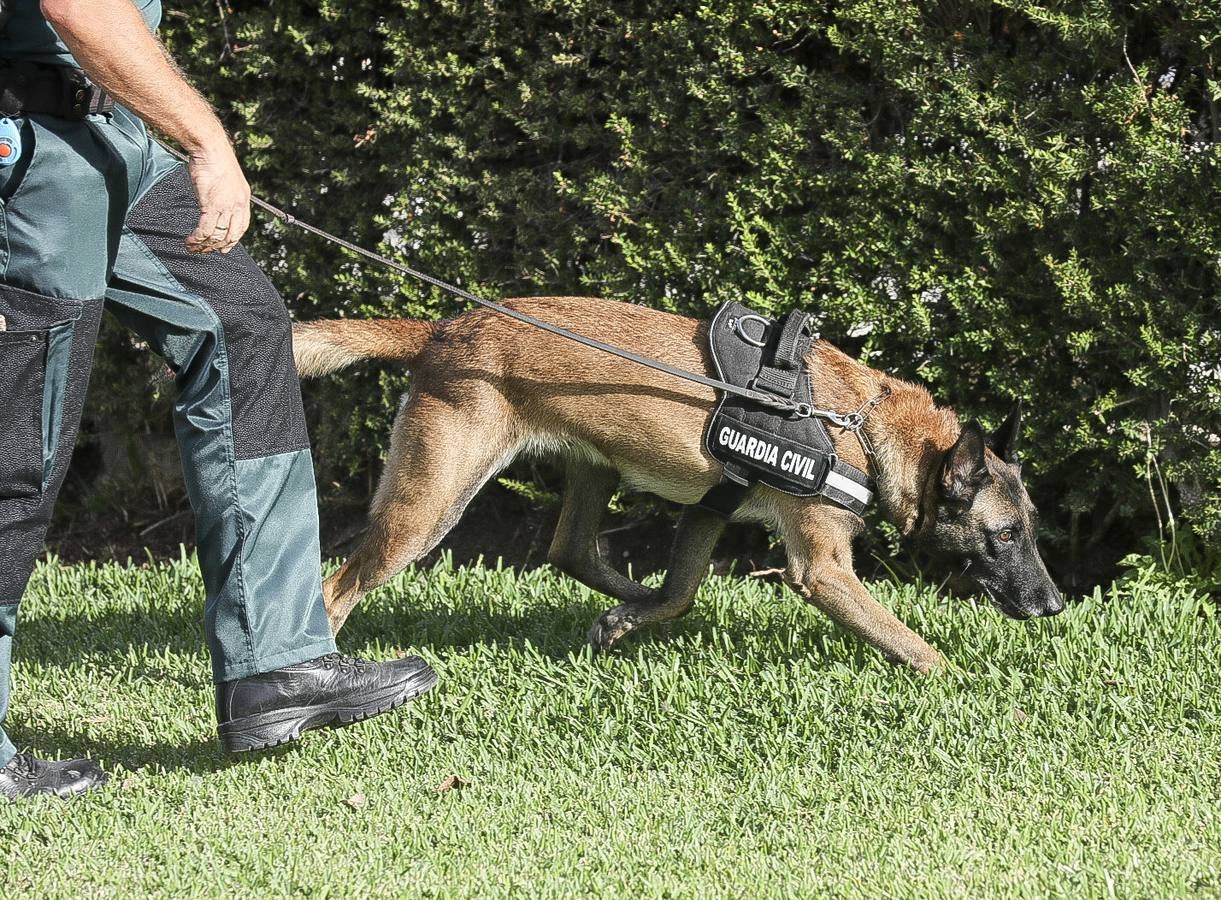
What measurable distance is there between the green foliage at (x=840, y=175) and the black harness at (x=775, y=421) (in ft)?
2.78

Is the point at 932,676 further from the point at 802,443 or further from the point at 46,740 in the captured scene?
the point at 46,740

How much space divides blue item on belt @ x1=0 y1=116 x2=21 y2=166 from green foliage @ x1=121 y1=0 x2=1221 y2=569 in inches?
108

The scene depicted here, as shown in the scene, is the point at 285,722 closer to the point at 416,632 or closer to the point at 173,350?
the point at 173,350

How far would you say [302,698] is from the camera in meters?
3.65

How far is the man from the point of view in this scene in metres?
3.16

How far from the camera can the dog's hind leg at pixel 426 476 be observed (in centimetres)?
457

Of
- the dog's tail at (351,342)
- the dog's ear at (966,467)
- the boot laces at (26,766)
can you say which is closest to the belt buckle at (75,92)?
the dog's tail at (351,342)

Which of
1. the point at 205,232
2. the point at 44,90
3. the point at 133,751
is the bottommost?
the point at 133,751

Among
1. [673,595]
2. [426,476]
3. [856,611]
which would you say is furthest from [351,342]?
[856,611]

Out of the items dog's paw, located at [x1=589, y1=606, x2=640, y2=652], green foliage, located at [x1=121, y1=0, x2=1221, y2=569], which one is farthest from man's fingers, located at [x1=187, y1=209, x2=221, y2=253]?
green foliage, located at [x1=121, y1=0, x2=1221, y2=569]

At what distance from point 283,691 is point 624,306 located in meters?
1.95

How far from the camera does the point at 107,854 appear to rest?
11.2 feet

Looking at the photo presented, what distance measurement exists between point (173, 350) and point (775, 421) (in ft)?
6.42

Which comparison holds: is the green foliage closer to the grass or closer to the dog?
the dog
